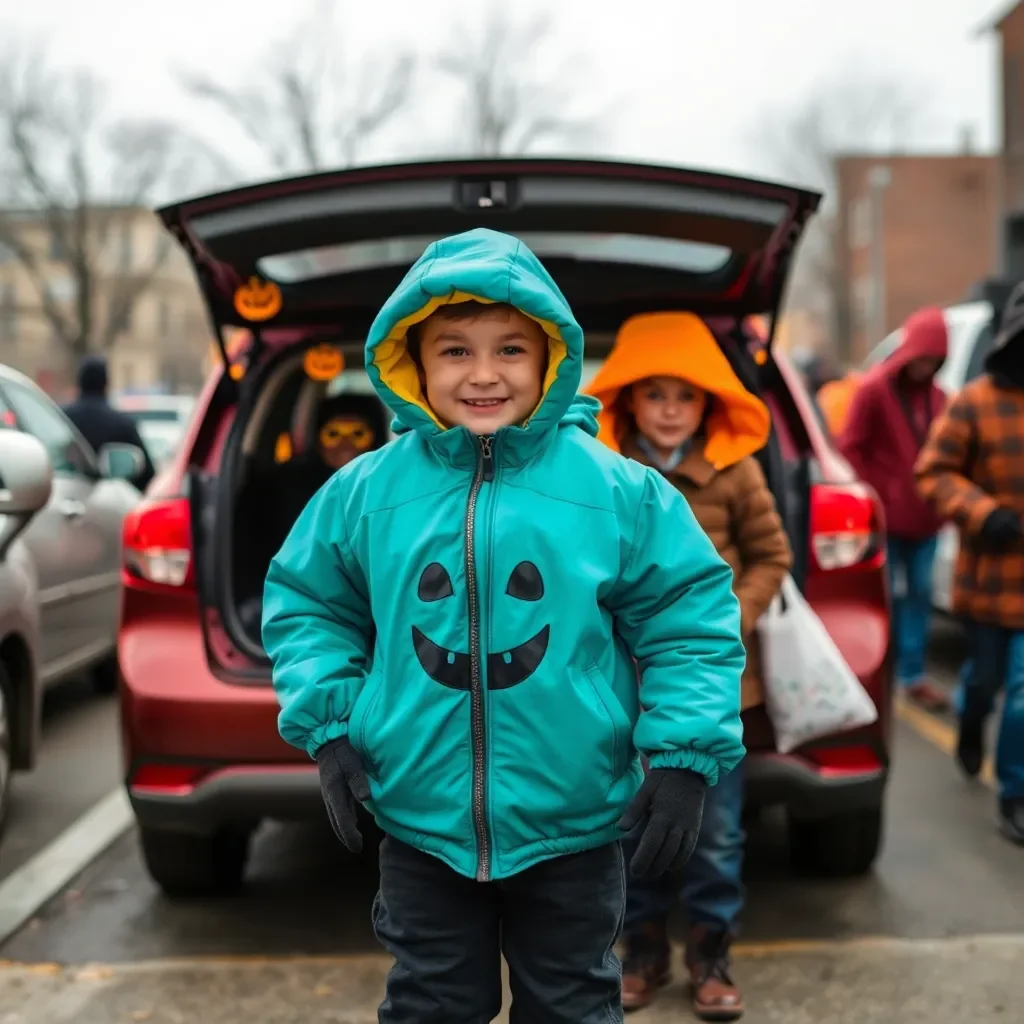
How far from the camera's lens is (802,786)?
12.5ft

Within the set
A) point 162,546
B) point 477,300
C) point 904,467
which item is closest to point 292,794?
point 162,546

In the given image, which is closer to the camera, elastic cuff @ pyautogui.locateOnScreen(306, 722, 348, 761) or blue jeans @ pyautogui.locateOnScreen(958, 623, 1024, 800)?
elastic cuff @ pyautogui.locateOnScreen(306, 722, 348, 761)

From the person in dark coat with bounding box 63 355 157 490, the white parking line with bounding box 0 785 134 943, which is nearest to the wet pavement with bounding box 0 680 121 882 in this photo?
the white parking line with bounding box 0 785 134 943

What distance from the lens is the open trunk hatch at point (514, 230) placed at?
3379 mm

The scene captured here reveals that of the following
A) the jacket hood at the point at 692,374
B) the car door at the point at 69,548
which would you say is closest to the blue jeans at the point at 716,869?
the jacket hood at the point at 692,374

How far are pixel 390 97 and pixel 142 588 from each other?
29.9m

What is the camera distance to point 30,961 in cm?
389

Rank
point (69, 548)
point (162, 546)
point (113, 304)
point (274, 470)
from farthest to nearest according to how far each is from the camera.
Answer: point (113, 304), point (69, 548), point (274, 470), point (162, 546)

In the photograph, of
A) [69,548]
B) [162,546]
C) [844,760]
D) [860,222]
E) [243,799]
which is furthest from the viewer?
[860,222]

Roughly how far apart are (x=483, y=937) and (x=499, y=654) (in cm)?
52

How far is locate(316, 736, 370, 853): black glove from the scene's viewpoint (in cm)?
241

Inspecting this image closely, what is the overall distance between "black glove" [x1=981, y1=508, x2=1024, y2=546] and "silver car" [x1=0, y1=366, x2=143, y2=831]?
10.1 feet

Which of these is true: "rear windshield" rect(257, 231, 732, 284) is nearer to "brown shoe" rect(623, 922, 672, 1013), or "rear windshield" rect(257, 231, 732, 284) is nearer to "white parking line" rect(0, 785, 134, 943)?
"brown shoe" rect(623, 922, 672, 1013)

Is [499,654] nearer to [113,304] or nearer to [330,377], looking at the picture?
[330,377]
